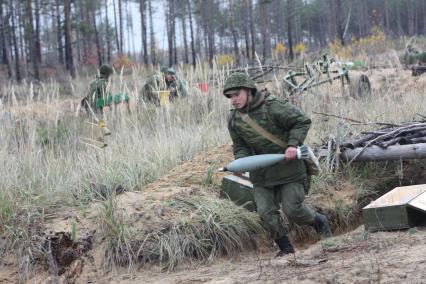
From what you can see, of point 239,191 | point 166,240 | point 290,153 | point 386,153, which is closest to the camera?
point 290,153

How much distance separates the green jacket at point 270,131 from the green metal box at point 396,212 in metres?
0.61

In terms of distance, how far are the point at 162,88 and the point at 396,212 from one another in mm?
4367

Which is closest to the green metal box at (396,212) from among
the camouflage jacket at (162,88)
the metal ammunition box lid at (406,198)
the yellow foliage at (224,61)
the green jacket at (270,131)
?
the metal ammunition box lid at (406,198)

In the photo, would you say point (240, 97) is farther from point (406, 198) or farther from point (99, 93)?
point (99, 93)

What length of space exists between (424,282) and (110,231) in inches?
108

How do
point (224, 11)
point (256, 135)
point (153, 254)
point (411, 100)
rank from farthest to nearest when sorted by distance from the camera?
point (224, 11), point (411, 100), point (153, 254), point (256, 135)

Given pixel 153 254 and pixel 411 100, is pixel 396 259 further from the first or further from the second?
pixel 411 100

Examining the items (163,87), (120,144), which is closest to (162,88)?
(163,87)

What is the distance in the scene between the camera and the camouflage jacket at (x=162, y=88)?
7836mm

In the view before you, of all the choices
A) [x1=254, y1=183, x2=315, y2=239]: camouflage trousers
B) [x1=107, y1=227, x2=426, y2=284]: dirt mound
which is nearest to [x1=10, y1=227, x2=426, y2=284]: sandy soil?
[x1=107, y1=227, x2=426, y2=284]: dirt mound

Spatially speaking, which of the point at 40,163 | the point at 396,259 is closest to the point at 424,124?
the point at 396,259

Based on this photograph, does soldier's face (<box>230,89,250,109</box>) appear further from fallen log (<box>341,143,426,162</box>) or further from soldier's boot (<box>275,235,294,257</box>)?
fallen log (<box>341,143,426,162</box>)

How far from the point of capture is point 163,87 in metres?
7.87

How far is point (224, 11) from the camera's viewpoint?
51.7m
